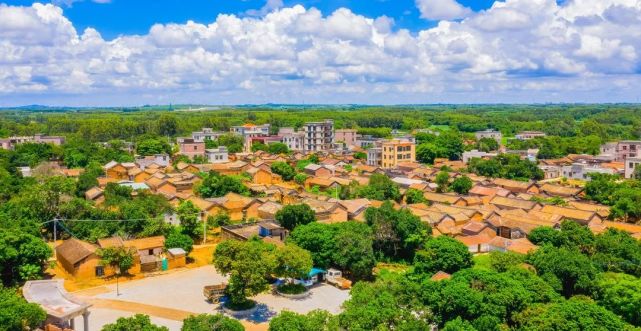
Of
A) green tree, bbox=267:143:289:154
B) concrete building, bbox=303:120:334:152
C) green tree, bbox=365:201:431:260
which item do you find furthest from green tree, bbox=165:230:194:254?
A: concrete building, bbox=303:120:334:152


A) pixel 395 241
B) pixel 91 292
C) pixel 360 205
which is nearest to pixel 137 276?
pixel 91 292

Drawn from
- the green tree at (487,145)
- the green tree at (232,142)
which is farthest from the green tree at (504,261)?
the green tree at (487,145)

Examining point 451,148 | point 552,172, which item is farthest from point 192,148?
point 552,172

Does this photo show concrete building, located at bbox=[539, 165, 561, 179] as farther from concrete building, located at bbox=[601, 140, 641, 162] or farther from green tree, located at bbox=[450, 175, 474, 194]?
green tree, located at bbox=[450, 175, 474, 194]

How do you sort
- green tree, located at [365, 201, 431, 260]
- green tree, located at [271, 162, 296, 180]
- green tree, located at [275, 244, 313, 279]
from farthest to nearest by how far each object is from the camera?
green tree, located at [271, 162, 296, 180] < green tree, located at [365, 201, 431, 260] < green tree, located at [275, 244, 313, 279]

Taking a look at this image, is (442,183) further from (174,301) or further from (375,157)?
(174,301)
